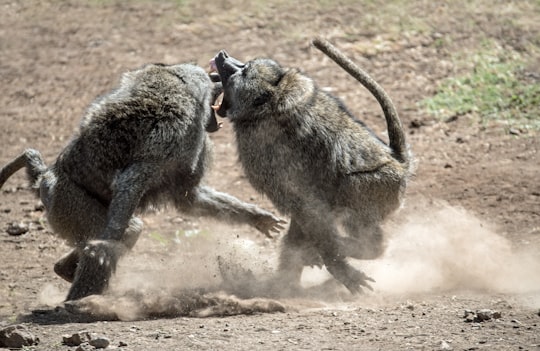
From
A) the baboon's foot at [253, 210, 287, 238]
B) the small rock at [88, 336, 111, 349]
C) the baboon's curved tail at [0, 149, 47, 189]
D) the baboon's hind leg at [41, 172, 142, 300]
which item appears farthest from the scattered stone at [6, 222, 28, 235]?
the small rock at [88, 336, 111, 349]

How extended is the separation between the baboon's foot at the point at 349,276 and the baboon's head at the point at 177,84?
141 cm

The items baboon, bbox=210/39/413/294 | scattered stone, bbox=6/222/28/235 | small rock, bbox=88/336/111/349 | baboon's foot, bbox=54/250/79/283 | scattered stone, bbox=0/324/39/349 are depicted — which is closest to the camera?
small rock, bbox=88/336/111/349

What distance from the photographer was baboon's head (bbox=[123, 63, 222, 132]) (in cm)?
616

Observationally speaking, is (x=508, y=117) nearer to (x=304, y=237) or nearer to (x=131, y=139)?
(x=304, y=237)

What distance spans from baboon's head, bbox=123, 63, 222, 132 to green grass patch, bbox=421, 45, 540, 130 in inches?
151

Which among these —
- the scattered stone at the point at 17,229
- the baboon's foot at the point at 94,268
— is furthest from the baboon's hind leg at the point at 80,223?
the scattered stone at the point at 17,229

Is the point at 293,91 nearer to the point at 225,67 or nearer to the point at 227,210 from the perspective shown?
the point at 225,67

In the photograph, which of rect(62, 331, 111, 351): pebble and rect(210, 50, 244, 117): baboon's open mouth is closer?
rect(62, 331, 111, 351): pebble

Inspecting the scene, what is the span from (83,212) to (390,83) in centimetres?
508

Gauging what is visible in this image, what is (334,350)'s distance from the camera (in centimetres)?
458

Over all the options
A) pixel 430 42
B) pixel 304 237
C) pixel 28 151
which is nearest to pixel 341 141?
pixel 304 237

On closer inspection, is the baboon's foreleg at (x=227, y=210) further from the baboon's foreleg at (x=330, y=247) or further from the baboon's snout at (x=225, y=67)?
the baboon's snout at (x=225, y=67)

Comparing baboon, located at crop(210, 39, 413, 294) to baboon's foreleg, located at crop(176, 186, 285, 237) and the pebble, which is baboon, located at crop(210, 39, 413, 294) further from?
the pebble

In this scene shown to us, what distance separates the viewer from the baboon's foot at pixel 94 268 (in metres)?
5.66
